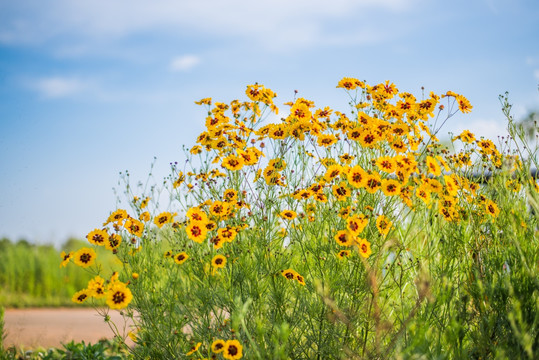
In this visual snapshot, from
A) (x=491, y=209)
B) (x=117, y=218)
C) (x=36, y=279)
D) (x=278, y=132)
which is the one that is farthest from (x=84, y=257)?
(x=36, y=279)

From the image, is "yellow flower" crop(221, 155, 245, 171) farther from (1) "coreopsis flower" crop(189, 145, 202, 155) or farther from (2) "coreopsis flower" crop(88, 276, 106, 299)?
(2) "coreopsis flower" crop(88, 276, 106, 299)

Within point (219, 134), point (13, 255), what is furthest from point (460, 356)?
point (13, 255)

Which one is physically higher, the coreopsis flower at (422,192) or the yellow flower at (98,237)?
the coreopsis flower at (422,192)

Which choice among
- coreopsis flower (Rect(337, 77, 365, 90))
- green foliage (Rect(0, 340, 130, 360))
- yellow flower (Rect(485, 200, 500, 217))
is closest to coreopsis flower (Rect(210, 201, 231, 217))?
coreopsis flower (Rect(337, 77, 365, 90))

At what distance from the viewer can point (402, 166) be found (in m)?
2.50

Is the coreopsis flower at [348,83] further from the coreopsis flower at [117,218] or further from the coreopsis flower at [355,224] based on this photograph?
the coreopsis flower at [117,218]

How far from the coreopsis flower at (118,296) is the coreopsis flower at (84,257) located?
54 cm

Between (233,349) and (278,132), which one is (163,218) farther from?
(233,349)

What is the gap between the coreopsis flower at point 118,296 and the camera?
2.21m

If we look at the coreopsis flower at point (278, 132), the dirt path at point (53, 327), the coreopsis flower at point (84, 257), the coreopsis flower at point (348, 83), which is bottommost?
the dirt path at point (53, 327)

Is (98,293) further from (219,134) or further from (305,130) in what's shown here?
(305,130)

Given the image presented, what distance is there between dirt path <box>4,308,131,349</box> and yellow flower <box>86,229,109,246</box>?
196 centimetres

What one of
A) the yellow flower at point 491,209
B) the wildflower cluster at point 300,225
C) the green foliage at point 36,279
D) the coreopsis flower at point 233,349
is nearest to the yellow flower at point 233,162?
the wildflower cluster at point 300,225

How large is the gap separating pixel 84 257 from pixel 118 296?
2.10 ft
